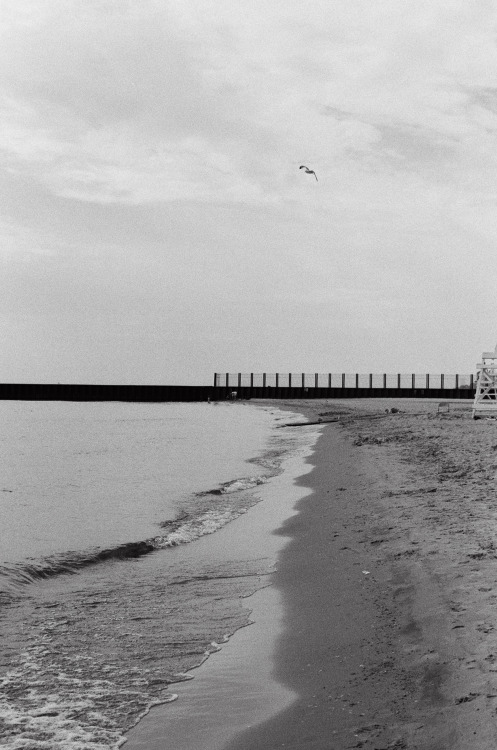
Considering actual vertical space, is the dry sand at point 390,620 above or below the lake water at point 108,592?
above

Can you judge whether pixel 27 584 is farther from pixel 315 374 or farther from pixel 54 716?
pixel 315 374

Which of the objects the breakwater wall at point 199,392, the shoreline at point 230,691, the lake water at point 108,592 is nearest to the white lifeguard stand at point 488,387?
the lake water at point 108,592

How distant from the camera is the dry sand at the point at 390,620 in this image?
350cm

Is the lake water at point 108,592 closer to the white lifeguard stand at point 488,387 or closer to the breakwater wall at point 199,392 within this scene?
the white lifeguard stand at point 488,387

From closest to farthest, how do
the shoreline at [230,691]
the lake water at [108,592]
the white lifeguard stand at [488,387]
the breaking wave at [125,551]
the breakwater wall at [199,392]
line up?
1. the shoreline at [230,691]
2. the lake water at [108,592]
3. the breaking wave at [125,551]
4. the white lifeguard stand at [488,387]
5. the breakwater wall at [199,392]

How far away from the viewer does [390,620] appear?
516 cm

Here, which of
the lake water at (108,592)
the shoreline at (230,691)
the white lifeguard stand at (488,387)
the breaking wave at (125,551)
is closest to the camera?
the shoreline at (230,691)

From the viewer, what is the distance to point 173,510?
11.8m

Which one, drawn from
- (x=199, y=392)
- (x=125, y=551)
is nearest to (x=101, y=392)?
(x=199, y=392)

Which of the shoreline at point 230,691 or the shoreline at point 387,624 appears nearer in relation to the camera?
the shoreline at point 387,624

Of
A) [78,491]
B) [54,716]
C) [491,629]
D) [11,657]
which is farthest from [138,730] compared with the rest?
[78,491]

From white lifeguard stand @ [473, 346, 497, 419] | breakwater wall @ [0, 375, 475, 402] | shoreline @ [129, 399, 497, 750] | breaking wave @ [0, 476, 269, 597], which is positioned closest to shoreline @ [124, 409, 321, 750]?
shoreline @ [129, 399, 497, 750]

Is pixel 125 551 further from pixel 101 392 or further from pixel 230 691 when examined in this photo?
pixel 101 392

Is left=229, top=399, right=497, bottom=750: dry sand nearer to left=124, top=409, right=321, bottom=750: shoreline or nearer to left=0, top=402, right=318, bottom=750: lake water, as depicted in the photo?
left=124, top=409, right=321, bottom=750: shoreline
